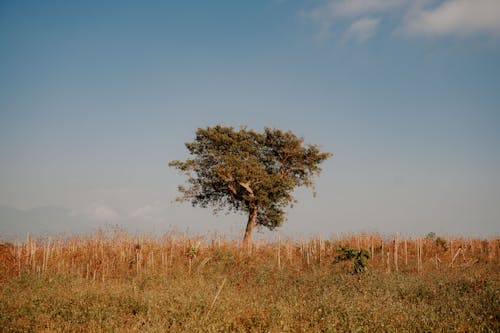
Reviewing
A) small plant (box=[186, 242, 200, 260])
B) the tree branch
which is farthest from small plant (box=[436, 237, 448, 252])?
small plant (box=[186, 242, 200, 260])

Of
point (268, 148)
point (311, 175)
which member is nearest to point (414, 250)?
point (311, 175)

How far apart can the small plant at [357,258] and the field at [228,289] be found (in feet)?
1.18

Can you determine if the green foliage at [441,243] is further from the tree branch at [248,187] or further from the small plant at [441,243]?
the tree branch at [248,187]

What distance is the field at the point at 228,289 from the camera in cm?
925

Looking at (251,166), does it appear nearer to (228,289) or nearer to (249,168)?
(249,168)

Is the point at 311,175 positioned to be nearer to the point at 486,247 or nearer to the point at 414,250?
the point at 414,250

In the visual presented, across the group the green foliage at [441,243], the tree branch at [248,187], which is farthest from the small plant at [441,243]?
the tree branch at [248,187]

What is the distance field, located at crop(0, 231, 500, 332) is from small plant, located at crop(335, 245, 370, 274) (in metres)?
0.36

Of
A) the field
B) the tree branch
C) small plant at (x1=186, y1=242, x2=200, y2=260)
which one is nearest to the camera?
the field

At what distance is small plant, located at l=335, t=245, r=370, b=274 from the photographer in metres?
19.0

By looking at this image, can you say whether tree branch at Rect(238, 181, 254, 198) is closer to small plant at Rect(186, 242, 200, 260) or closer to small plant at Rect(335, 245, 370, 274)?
small plant at Rect(186, 242, 200, 260)

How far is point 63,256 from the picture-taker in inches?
801

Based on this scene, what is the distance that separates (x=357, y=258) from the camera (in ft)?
64.2

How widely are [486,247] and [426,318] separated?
84.0ft
